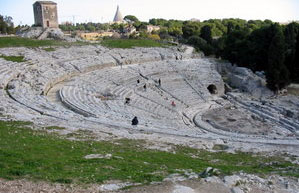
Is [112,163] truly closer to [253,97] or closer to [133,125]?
[133,125]

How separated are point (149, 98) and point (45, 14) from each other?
2874cm

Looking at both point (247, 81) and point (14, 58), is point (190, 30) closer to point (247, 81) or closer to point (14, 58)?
point (247, 81)

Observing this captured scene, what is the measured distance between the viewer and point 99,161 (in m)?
9.12

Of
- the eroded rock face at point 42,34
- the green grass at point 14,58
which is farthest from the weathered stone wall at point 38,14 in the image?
the green grass at point 14,58

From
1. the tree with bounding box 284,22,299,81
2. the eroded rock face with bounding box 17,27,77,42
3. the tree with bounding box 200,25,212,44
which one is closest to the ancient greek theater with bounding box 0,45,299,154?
the tree with bounding box 284,22,299,81

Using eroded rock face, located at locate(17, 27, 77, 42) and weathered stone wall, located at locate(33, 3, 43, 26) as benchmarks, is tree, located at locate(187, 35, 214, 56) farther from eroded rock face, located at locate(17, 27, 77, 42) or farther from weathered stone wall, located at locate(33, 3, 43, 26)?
weathered stone wall, located at locate(33, 3, 43, 26)

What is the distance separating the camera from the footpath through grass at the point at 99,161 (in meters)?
7.86

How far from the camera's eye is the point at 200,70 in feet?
125

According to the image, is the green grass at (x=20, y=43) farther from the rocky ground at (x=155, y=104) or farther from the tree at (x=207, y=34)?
the tree at (x=207, y=34)

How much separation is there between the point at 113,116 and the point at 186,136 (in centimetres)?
514

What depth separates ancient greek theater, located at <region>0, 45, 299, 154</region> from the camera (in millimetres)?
15344

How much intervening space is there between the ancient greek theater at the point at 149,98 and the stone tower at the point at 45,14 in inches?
506

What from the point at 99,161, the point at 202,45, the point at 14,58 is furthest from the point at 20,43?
the point at 99,161

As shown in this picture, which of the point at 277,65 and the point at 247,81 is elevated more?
the point at 277,65
